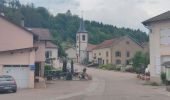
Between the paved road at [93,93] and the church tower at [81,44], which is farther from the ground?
the church tower at [81,44]

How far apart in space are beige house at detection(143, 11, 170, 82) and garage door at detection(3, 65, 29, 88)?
44.6 ft

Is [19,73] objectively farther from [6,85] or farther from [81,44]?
[81,44]

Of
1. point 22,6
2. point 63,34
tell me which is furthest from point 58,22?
→ point 22,6

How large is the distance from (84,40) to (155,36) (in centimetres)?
9111

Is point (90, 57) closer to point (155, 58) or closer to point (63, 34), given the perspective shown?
point (63, 34)

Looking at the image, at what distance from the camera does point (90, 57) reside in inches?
5207

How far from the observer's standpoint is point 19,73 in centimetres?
4100

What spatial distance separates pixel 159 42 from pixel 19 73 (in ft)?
49.1

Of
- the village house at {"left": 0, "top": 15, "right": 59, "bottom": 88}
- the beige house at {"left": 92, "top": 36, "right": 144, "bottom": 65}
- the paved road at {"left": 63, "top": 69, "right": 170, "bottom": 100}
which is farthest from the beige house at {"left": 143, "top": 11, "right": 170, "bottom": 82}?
the beige house at {"left": 92, "top": 36, "right": 144, "bottom": 65}

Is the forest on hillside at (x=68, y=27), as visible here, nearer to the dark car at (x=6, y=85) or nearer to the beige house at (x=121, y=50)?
the beige house at (x=121, y=50)

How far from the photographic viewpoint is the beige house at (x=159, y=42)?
45.1 m

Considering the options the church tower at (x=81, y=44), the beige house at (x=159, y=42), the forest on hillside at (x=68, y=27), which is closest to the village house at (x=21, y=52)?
the beige house at (x=159, y=42)

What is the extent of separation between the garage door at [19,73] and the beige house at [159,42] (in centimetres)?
1360

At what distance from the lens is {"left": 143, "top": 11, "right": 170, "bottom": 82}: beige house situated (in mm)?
45094
